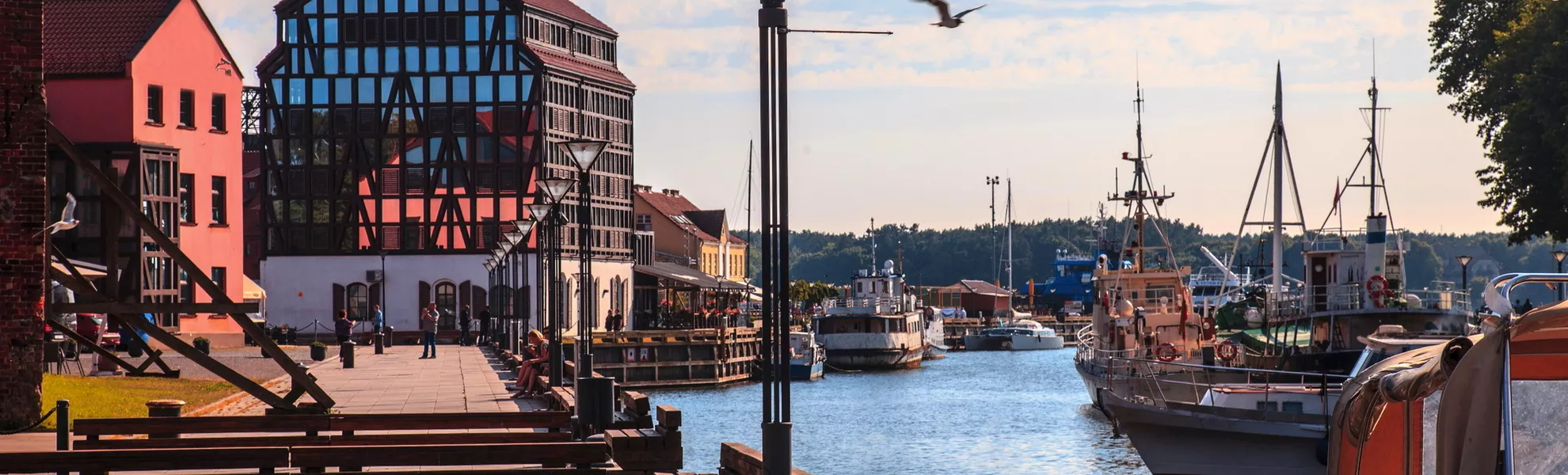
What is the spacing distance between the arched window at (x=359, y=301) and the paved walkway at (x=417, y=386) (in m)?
34.6

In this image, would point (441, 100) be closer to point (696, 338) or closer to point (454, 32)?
point (454, 32)

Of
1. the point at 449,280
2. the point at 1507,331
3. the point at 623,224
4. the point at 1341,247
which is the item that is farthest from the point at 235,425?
Result: the point at 623,224

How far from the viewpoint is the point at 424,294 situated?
87938mm

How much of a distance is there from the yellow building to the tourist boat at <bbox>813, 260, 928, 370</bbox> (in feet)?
70.3

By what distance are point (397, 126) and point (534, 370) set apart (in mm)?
59897

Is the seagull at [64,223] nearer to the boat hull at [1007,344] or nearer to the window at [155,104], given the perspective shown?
the window at [155,104]

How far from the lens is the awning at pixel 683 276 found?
329 ft

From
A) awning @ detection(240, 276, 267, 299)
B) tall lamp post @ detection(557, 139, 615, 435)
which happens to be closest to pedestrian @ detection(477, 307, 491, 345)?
awning @ detection(240, 276, 267, 299)

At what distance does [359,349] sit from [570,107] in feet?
107

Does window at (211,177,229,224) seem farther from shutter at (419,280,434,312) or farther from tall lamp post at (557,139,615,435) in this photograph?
tall lamp post at (557,139,615,435)

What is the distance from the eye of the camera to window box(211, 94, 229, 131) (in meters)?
56.8

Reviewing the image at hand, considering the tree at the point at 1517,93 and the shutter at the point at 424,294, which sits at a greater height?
the tree at the point at 1517,93

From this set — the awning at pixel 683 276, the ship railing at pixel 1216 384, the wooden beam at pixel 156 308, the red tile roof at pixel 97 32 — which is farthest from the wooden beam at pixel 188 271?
the awning at pixel 683 276

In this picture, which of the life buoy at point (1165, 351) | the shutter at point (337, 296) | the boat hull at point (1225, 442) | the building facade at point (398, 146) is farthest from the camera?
the building facade at point (398, 146)
